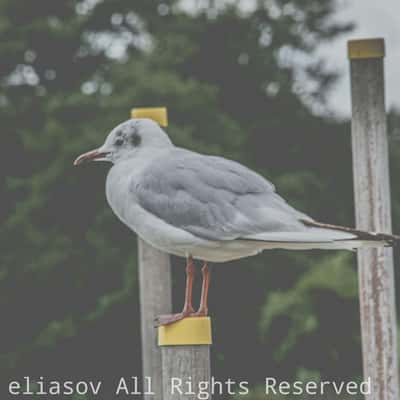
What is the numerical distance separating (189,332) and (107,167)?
30.4 ft

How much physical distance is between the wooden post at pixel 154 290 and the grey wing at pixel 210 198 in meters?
1.45

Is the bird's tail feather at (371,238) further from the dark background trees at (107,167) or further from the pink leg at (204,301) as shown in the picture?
the dark background trees at (107,167)

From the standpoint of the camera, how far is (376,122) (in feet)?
15.0

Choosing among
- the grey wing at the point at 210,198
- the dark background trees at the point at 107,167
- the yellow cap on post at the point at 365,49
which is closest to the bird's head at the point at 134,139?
the grey wing at the point at 210,198

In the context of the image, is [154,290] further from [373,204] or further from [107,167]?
[107,167]

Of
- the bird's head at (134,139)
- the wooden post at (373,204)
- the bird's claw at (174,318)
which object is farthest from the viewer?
the wooden post at (373,204)

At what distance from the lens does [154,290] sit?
5.53m

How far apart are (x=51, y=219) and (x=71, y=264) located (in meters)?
0.71

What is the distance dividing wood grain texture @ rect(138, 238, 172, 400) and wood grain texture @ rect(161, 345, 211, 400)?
1.60 m

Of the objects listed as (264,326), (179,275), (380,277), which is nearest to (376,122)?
(380,277)

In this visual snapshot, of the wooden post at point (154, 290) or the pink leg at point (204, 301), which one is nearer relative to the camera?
the pink leg at point (204, 301)

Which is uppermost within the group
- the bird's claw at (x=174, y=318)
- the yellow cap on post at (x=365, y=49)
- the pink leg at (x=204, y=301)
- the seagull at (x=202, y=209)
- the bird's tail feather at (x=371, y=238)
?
the yellow cap on post at (x=365, y=49)

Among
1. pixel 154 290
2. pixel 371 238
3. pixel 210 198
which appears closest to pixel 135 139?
pixel 210 198

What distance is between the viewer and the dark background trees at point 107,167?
1252 cm
